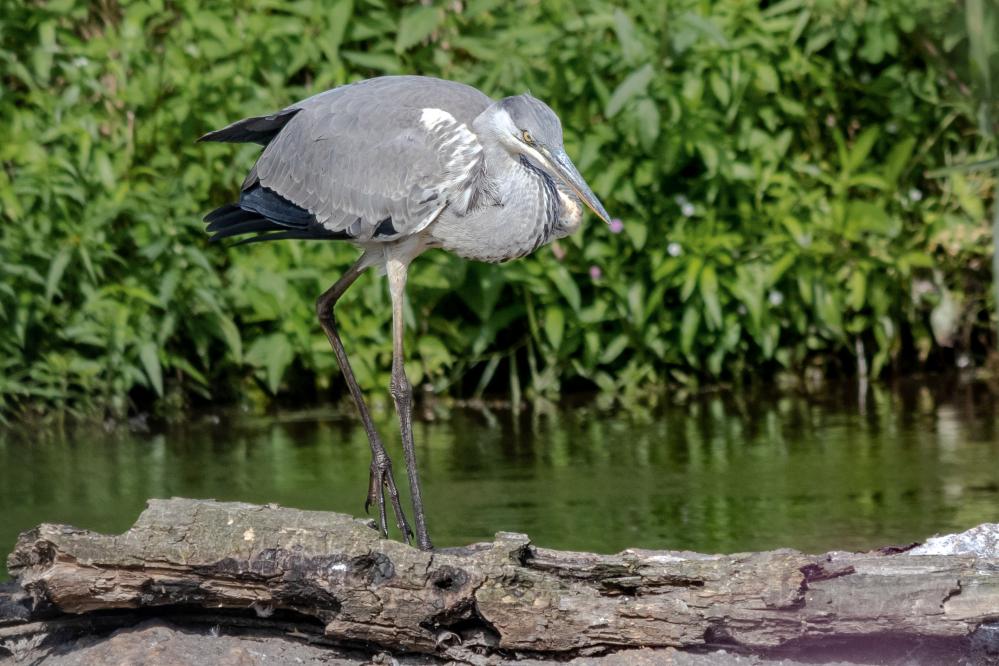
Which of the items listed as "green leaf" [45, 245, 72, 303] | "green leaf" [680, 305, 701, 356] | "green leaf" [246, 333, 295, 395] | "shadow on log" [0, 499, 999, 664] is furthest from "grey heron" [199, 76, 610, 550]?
"green leaf" [680, 305, 701, 356]

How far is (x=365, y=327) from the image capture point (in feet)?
25.0

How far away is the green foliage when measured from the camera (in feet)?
24.5

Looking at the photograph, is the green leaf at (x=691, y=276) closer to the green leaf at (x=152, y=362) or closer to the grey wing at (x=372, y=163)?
the grey wing at (x=372, y=163)

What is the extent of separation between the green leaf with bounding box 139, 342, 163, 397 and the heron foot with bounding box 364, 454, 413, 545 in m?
2.46

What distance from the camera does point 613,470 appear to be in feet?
22.0

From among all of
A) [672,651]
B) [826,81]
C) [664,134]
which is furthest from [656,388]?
[672,651]

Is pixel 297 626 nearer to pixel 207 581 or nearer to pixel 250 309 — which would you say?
pixel 207 581

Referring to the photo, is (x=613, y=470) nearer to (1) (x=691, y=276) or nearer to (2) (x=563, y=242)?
(1) (x=691, y=276)

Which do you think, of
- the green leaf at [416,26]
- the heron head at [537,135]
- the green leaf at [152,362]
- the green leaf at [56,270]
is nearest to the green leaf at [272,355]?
the green leaf at [152,362]

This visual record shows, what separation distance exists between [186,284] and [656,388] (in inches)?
105

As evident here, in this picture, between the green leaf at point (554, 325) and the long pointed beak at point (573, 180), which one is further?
the green leaf at point (554, 325)

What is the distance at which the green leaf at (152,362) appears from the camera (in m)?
7.25

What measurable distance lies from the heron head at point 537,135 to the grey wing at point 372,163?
140 millimetres

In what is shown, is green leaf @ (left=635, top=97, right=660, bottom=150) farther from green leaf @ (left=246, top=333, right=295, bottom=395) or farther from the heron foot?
the heron foot
